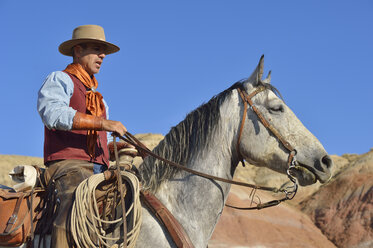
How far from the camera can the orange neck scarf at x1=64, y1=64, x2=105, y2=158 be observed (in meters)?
4.31

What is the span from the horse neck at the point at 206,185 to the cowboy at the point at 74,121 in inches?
28.8

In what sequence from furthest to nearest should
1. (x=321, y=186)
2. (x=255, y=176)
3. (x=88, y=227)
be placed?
(x=255, y=176), (x=321, y=186), (x=88, y=227)

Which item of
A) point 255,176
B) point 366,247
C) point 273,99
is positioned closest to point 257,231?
point 366,247

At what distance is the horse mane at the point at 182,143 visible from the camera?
4.29 m

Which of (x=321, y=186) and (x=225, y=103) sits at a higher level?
(x=321, y=186)

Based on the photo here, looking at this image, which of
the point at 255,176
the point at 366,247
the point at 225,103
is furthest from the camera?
the point at 255,176

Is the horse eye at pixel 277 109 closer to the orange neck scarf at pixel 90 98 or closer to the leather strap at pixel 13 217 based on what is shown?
the orange neck scarf at pixel 90 98

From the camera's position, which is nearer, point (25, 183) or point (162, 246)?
point (162, 246)

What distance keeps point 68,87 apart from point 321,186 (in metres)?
15.8

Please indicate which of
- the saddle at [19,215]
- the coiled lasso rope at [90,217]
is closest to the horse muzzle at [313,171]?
the coiled lasso rope at [90,217]

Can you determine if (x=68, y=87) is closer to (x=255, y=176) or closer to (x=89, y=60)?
(x=89, y=60)

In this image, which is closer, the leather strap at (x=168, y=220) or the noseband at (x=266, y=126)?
the leather strap at (x=168, y=220)

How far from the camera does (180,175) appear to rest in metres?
4.28

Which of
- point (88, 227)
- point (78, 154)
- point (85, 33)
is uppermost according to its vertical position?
point (85, 33)
